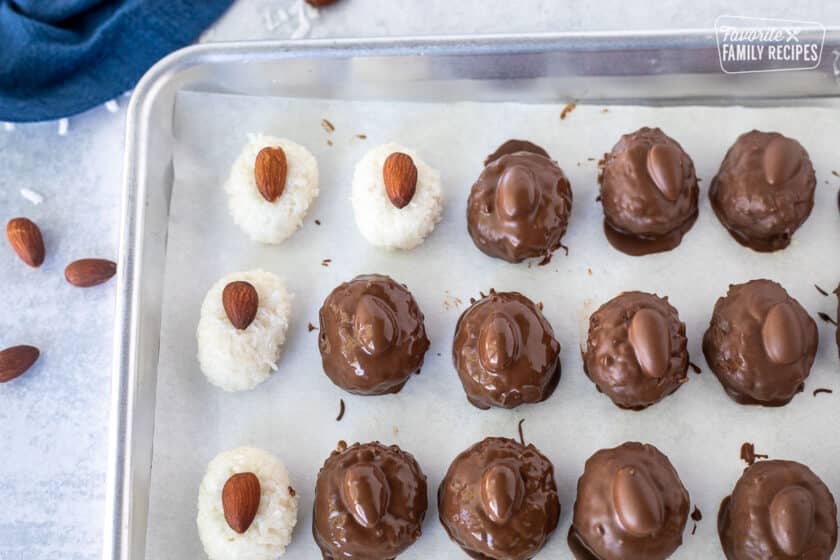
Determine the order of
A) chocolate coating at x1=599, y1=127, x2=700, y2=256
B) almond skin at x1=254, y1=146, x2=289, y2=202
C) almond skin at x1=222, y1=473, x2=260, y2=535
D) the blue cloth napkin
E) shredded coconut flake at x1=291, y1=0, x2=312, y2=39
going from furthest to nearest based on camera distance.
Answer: shredded coconut flake at x1=291, y1=0, x2=312, y2=39 → the blue cloth napkin → almond skin at x1=254, y1=146, x2=289, y2=202 → chocolate coating at x1=599, y1=127, x2=700, y2=256 → almond skin at x1=222, y1=473, x2=260, y2=535

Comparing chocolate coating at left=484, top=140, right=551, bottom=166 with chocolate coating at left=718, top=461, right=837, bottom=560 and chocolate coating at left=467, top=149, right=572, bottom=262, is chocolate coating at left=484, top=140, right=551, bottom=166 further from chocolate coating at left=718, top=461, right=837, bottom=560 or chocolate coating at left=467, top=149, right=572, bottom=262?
chocolate coating at left=718, top=461, right=837, bottom=560

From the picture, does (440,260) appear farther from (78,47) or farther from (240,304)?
(78,47)

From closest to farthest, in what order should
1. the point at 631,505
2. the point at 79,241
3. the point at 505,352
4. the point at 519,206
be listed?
the point at 631,505
the point at 505,352
the point at 519,206
the point at 79,241

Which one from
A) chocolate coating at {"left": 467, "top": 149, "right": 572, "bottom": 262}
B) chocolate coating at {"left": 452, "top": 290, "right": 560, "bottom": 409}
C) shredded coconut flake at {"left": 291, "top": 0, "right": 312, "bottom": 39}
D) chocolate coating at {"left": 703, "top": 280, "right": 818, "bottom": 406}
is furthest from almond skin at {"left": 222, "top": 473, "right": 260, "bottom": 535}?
shredded coconut flake at {"left": 291, "top": 0, "right": 312, "bottom": 39}

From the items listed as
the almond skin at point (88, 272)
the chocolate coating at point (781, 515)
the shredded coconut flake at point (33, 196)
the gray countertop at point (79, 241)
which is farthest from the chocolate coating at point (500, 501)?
the shredded coconut flake at point (33, 196)

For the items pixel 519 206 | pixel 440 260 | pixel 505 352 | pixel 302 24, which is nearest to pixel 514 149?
pixel 519 206

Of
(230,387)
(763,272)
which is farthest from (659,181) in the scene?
(230,387)

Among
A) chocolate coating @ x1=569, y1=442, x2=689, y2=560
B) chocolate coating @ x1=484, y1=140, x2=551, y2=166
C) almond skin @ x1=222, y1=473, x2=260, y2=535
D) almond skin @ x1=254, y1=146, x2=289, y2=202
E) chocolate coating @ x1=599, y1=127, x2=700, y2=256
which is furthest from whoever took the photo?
chocolate coating @ x1=484, y1=140, x2=551, y2=166
